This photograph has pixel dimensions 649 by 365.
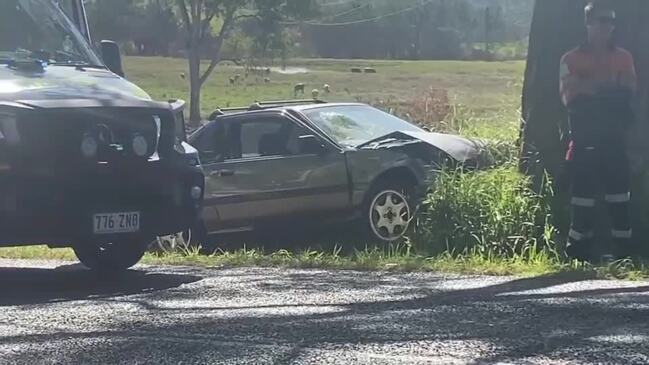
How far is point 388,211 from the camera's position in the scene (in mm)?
11203

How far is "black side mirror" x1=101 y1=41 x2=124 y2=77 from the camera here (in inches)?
408

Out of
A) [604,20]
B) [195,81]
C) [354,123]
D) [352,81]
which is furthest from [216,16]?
[604,20]

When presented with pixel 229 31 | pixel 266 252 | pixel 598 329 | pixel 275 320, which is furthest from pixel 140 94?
pixel 229 31

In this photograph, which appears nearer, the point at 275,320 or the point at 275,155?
the point at 275,320

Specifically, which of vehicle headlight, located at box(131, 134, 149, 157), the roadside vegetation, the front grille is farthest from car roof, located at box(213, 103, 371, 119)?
vehicle headlight, located at box(131, 134, 149, 157)

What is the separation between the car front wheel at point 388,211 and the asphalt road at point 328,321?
2.09 meters

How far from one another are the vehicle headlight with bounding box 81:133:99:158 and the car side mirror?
3.39 meters

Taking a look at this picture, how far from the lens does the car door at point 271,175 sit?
11.4 meters

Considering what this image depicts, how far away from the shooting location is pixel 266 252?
1132cm

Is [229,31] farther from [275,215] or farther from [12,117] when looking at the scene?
[12,117]

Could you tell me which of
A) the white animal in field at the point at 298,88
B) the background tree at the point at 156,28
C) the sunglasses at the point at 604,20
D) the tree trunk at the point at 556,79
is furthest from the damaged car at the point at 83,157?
the background tree at the point at 156,28

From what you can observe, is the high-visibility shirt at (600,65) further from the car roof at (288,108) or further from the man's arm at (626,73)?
the car roof at (288,108)

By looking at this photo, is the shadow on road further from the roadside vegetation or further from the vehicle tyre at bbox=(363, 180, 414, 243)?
the vehicle tyre at bbox=(363, 180, 414, 243)

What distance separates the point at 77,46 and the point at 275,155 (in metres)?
2.49
